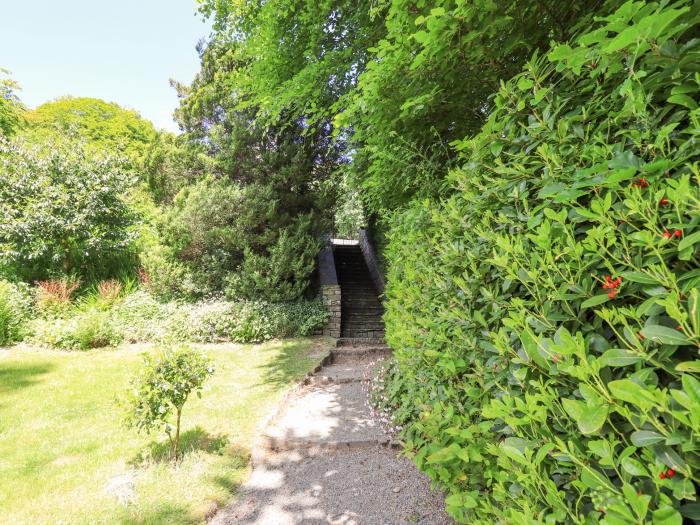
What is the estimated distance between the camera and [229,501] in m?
2.87

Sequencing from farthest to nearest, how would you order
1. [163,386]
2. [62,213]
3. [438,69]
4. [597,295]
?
[62,213] → [163,386] → [438,69] → [597,295]

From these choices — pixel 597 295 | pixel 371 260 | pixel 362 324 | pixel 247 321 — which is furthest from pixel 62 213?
pixel 597 295

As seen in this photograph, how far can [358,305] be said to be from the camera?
10.1 meters

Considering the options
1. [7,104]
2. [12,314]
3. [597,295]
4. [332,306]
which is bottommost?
[332,306]

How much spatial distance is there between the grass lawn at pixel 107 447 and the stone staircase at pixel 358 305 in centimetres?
269

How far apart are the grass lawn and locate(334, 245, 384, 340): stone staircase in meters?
2.69

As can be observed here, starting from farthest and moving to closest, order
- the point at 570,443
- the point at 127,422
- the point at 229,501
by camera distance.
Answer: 1. the point at 127,422
2. the point at 229,501
3. the point at 570,443

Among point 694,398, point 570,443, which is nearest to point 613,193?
point 694,398

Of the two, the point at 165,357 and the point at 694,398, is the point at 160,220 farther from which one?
the point at 694,398

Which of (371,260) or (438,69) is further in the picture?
(371,260)

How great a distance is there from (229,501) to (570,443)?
2989 mm

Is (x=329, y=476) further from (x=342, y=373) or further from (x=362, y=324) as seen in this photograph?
(x=362, y=324)

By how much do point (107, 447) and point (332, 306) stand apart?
5.79 m

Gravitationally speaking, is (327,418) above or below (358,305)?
below
